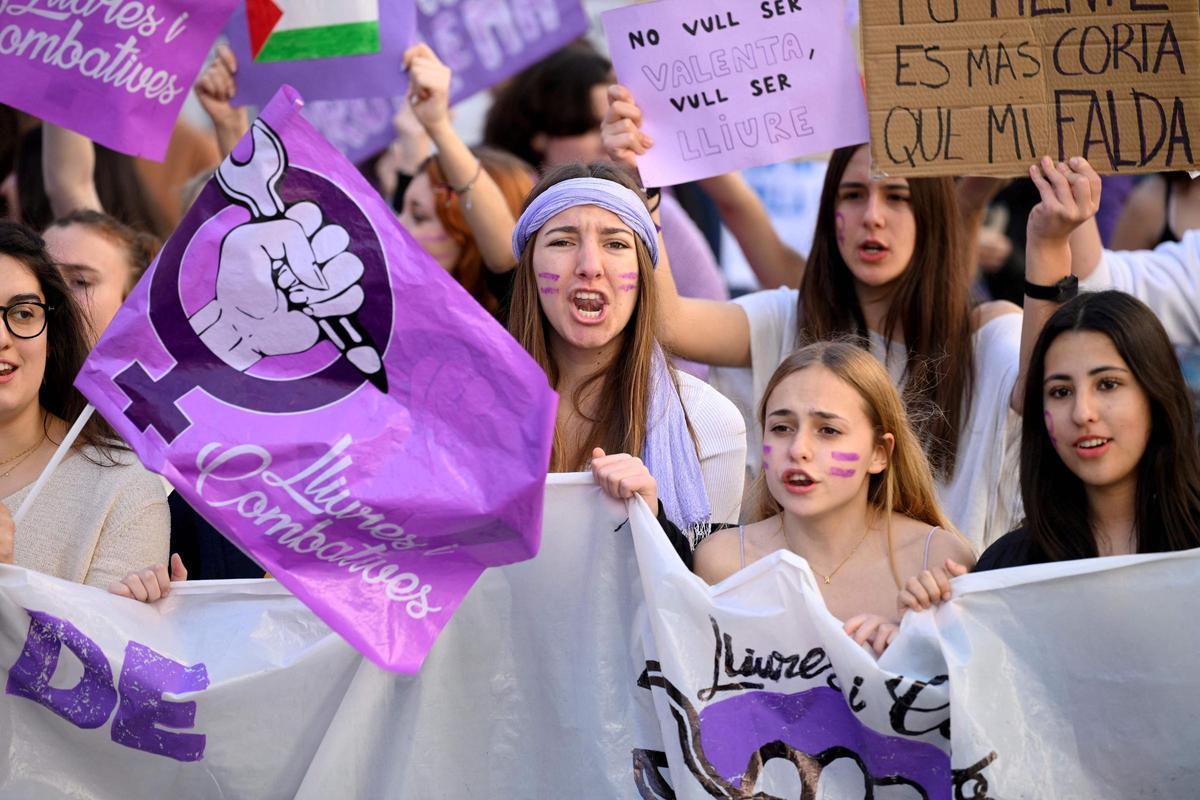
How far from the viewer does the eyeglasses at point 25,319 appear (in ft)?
12.2

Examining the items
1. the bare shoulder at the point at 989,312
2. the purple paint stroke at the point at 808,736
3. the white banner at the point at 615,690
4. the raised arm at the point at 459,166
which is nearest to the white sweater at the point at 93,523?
the white banner at the point at 615,690

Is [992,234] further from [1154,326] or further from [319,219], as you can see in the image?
[319,219]

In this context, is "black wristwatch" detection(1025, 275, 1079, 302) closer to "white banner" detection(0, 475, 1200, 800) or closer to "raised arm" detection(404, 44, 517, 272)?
"white banner" detection(0, 475, 1200, 800)

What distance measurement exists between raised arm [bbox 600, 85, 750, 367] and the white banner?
1115mm

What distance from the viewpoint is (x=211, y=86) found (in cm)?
521

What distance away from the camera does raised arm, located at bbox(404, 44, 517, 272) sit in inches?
194

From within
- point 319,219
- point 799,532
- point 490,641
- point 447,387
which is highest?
point 319,219

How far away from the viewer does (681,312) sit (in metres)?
4.52

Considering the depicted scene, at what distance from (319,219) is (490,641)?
98cm

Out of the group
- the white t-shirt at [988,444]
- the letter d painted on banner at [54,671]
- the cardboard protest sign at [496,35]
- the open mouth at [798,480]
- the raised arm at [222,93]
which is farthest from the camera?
the cardboard protest sign at [496,35]

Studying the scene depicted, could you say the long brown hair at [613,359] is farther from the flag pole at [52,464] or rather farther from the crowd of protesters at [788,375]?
the flag pole at [52,464]

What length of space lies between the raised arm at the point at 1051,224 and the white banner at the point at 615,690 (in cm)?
93

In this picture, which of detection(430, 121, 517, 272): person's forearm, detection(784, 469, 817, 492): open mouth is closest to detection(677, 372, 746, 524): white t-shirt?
detection(784, 469, 817, 492): open mouth

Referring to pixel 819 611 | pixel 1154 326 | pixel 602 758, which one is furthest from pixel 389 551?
pixel 1154 326
